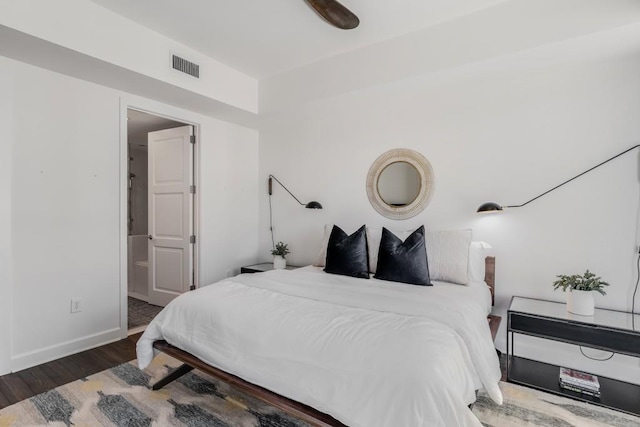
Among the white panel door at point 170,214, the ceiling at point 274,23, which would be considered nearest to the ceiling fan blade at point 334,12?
the ceiling at point 274,23

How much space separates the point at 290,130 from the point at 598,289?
133 inches

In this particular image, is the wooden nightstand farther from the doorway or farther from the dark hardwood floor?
the dark hardwood floor

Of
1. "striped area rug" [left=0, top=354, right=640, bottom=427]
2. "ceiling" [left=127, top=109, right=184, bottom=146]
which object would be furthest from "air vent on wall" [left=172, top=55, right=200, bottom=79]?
"striped area rug" [left=0, top=354, right=640, bottom=427]

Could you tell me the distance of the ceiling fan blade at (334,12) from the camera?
6.40 feet

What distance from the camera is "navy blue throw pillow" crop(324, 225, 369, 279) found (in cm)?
290

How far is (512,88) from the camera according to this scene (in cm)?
281

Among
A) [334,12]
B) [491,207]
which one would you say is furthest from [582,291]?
[334,12]

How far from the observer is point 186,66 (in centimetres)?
316

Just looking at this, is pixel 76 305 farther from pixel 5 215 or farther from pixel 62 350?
pixel 5 215

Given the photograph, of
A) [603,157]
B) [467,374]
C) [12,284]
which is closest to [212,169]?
[12,284]

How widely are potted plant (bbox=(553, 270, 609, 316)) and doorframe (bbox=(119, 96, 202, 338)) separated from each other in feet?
11.7

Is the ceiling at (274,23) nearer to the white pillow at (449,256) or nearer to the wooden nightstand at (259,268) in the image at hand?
the white pillow at (449,256)

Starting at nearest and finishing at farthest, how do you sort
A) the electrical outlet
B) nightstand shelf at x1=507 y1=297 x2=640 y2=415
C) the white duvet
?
the white duvet → nightstand shelf at x1=507 y1=297 x2=640 y2=415 → the electrical outlet

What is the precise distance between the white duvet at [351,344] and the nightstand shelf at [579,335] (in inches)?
13.6
